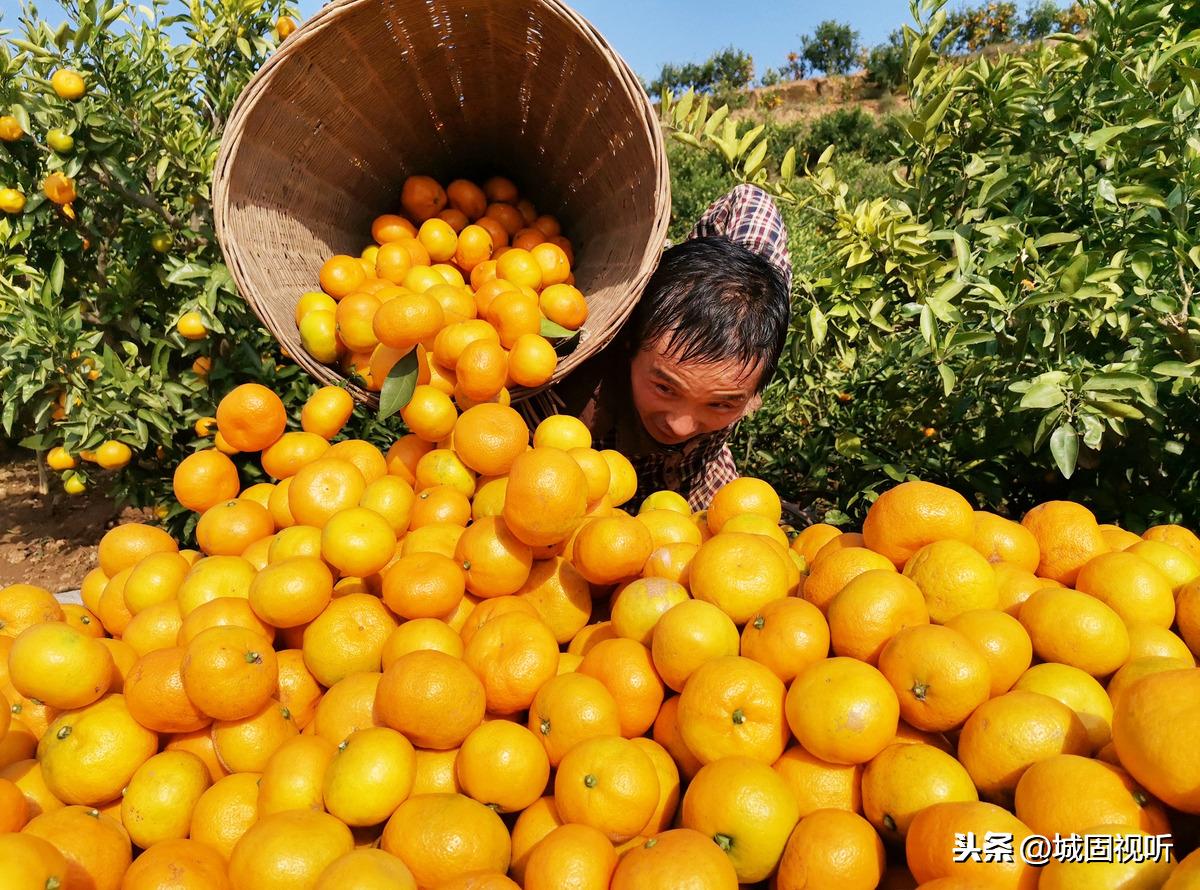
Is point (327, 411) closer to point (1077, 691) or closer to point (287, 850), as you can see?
point (287, 850)

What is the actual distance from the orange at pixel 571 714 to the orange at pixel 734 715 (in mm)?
128

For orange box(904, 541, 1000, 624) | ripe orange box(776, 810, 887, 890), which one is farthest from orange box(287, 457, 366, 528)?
orange box(904, 541, 1000, 624)

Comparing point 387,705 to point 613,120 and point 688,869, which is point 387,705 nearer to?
point 688,869

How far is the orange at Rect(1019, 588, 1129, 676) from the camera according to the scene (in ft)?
3.70

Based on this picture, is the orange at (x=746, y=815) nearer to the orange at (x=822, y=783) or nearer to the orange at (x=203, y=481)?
the orange at (x=822, y=783)

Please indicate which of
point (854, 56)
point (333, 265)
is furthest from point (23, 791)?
point (854, 56)

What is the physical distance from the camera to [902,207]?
95.7 inches

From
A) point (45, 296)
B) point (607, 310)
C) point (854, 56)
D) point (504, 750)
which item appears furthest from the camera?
point (854, 56)

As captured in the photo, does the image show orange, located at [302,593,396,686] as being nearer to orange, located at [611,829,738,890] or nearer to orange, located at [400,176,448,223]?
orange, located at [611,829,738,890]

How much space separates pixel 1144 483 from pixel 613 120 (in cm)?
202

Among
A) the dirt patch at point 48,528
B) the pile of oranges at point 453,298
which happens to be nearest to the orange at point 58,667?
the pile of oranges at point 453,298

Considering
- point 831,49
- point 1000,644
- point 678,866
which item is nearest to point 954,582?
point 1000,644

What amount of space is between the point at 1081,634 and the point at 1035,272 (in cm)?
120

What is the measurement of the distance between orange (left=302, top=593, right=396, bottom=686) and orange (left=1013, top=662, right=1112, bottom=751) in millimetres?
1124
